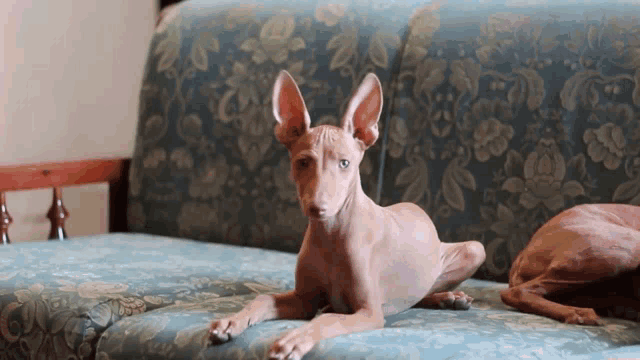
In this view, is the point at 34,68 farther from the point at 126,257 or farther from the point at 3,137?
the point at 126,257

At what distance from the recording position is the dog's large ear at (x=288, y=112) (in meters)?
1.68

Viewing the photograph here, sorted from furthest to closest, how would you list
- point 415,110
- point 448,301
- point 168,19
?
point 168,19, point 415,110, point 448,301

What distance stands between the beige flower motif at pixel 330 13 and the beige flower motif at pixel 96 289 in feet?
3.37

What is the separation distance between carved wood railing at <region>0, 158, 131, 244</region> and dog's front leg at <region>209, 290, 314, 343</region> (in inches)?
46.5

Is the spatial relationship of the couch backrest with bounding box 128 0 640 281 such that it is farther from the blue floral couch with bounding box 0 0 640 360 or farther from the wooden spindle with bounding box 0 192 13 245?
the wooden spindle with bounding box 0 192 13 245

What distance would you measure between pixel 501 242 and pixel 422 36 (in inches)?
23.3

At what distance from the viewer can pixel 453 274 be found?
1933 millimetres

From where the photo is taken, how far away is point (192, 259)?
2.42 m

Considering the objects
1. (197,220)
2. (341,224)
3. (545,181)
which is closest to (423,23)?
(545,181)

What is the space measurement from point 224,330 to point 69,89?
2.20 m

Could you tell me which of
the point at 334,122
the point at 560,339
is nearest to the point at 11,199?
the point at 334,122

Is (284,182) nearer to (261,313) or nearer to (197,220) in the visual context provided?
(197,220)

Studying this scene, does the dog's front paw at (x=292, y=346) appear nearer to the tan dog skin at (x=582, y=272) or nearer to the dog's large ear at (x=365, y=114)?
the dog's large ear at (x=365, y=114)

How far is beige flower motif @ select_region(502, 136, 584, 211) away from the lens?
2.22 m
